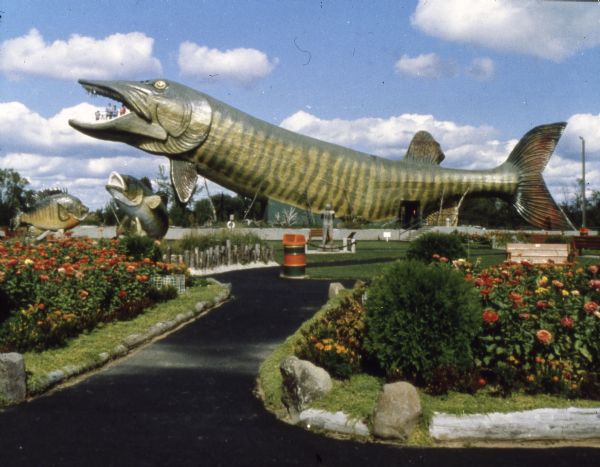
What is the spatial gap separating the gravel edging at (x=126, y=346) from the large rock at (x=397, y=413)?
3610 millimetres

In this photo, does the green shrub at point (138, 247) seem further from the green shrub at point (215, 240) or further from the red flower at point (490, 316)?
the red flower at point (490, 316)

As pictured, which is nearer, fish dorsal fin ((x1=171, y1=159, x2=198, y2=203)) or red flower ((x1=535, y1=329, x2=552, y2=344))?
red flower ((x1=535, y1=329, x2=552, y2=344))

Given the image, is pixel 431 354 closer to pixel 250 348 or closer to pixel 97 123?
pixel 250 348

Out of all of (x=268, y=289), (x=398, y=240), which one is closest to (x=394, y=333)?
(x=268, y=289)

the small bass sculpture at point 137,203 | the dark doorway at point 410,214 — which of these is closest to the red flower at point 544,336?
the small bass sculpture at point 137,203

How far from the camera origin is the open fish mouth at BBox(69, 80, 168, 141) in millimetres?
24547

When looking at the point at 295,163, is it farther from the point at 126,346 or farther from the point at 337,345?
the point at 337,345

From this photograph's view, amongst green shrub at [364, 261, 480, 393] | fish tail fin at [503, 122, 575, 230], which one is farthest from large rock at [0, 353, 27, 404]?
fish tail fin at [503, 122, 575, 230]

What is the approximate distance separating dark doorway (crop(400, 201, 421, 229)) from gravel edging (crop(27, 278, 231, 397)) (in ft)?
67.1

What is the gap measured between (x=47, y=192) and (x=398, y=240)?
66.1ft

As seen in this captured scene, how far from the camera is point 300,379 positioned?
6.02 meters

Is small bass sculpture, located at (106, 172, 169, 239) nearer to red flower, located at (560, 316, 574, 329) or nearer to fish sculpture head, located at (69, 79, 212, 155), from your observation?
fish sculpture head, located at (69, 79, 212, 155)

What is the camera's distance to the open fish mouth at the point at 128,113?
24547mm

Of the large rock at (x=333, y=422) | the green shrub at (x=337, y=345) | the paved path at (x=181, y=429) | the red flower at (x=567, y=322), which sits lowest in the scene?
the paved path at (x=181, y=429)
